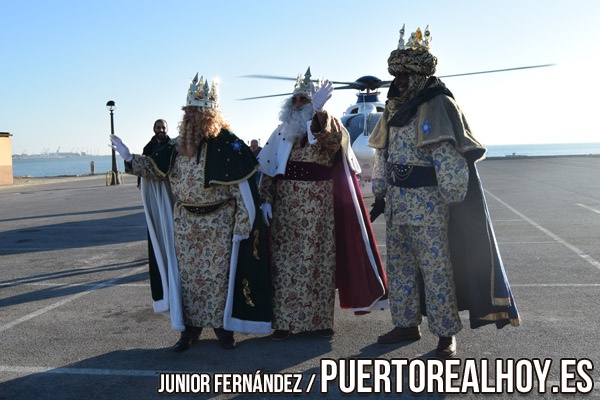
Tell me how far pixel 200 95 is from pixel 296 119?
78cm

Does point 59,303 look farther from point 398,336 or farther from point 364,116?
point 364,116

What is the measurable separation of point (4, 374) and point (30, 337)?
837mm

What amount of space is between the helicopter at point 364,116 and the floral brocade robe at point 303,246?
704cm

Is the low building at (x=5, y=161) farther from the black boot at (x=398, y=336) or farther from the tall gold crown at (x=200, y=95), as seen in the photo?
the black boot at (x=398, y=336)

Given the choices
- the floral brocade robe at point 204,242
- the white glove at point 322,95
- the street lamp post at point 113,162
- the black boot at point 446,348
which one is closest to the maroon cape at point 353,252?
the white glove at point 322,95

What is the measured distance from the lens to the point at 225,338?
4.59m

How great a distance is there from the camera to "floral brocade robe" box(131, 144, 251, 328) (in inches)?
181

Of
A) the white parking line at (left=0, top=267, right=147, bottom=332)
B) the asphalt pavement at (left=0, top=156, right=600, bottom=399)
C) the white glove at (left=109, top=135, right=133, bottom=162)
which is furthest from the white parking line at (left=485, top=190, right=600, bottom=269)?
the white parking line at (left=0, top=267, right=147, bottom=332)

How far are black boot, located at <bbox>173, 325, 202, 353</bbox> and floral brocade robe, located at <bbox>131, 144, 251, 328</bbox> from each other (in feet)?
0.19

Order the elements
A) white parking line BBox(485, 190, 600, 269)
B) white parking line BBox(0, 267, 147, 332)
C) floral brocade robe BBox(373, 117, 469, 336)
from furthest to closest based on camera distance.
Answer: white parking line BBox(485, 190, 600, 269), white parking line BBox(0, 267, 147, 332), floral brocade robe BBox(373, 117, 469, 336)

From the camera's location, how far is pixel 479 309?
13.9 feet

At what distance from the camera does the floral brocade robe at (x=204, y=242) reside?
15.0ft

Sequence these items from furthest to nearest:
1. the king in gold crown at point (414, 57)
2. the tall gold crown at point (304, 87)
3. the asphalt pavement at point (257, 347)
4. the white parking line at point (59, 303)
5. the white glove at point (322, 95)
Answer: the white parking line at point (59, 303) → the tall gold crown at point (304, 87) → the white glove at point (322, 95) → the king in gold crown at point (414, 57) → the asphalt pavement at point (257, 347)

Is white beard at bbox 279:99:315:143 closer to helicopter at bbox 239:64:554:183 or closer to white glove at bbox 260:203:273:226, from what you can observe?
white glove at bbox 260:203:273:226
